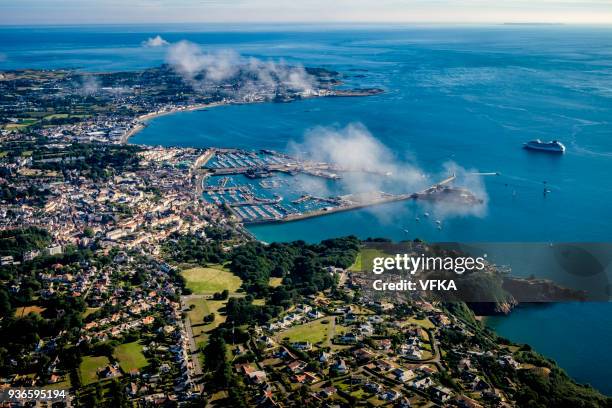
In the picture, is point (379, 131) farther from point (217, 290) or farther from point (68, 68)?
point (68, 68)

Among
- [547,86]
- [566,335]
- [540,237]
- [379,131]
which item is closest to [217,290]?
[566,335]

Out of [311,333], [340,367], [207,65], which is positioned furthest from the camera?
[207,65]

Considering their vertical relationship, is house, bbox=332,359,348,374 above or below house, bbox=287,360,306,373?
above

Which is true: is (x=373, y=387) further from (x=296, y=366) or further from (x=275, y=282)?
(x=275, y=282)

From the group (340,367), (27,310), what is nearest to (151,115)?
(27,310)

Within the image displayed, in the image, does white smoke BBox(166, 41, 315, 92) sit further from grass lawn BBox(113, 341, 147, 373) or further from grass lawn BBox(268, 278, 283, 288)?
grass lawn BBox(113, 341, 147, 373)

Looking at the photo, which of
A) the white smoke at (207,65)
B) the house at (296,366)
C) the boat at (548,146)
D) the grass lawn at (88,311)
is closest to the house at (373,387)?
the house at (296,366)

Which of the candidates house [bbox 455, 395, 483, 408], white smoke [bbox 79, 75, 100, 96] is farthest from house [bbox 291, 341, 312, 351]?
white smoke [bbox 79, 75, 100, 96]
